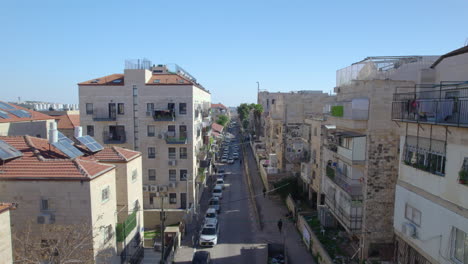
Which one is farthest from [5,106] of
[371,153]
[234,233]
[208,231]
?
[371,153]

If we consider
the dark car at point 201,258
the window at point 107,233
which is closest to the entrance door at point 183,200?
the dark car at point 201,258

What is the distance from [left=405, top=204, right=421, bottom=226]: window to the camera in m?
13.0

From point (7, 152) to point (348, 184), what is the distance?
1905 cm

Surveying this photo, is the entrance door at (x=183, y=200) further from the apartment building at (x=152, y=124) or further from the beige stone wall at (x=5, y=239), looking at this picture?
the beige stone wall at (x=5, y=239)

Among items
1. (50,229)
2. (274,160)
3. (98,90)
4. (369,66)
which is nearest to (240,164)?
(274,160)

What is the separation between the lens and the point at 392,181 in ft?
59.7

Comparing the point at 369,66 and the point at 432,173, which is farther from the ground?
the point at 369,66

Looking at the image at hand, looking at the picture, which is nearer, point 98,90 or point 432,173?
point 432,173

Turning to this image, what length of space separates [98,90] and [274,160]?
24.5 m

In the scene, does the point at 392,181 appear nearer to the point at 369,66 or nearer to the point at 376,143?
the point at 376,143

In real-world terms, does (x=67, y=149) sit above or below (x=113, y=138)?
above

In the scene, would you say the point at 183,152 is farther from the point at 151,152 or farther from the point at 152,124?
the point at 152,124

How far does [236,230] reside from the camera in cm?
2981

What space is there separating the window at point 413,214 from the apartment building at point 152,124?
73.1 feet
